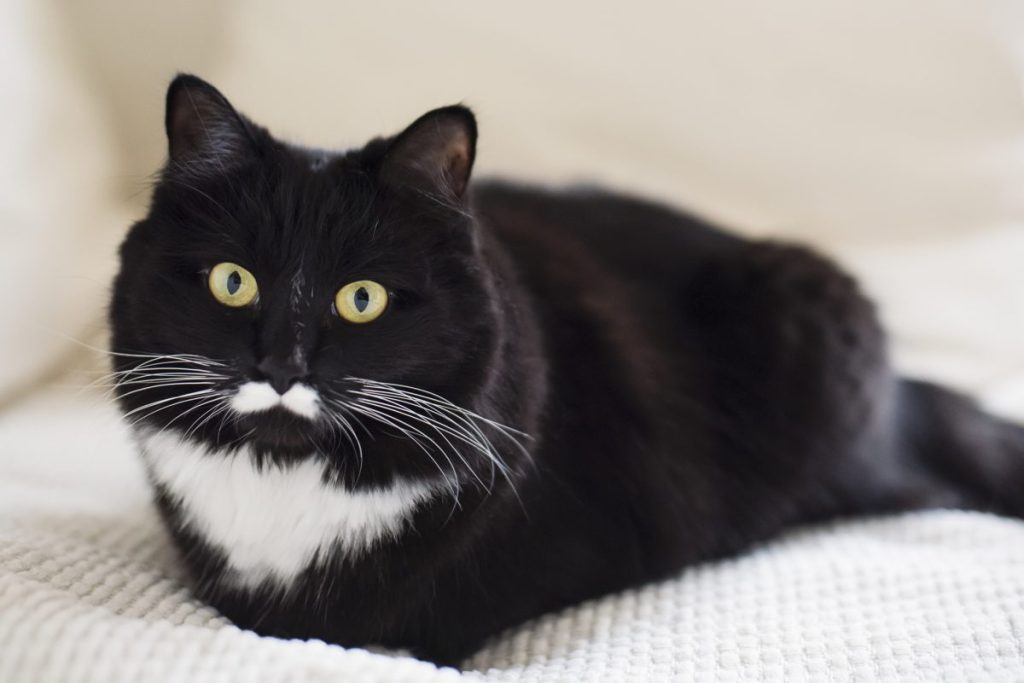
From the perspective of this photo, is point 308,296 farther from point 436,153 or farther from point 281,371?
point 436,153

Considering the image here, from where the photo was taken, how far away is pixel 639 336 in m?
1.67

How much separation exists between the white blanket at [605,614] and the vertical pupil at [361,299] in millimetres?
406

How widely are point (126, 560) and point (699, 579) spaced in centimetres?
87

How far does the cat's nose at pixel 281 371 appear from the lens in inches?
43.9

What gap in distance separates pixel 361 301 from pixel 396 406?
0.45 feet

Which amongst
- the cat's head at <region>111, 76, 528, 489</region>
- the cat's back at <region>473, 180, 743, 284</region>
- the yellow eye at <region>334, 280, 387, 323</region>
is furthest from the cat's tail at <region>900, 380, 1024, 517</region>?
the yellow eye at <region>334, 280, 387, 323</region>

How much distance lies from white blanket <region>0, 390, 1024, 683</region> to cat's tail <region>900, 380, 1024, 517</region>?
0.40 ft

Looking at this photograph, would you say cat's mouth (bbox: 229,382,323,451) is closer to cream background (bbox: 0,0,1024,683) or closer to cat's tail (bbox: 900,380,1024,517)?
cream background (bbox: 0,0,1024,683)

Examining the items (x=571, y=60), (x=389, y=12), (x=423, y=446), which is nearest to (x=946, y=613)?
(x=423, y=446)

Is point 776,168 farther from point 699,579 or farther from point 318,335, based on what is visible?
point 318,335

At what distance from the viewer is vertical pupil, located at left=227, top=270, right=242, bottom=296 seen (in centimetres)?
120

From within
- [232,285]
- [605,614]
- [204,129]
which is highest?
[204,129]

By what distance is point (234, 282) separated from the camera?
120cm

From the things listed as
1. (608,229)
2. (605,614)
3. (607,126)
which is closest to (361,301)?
(605,614)
